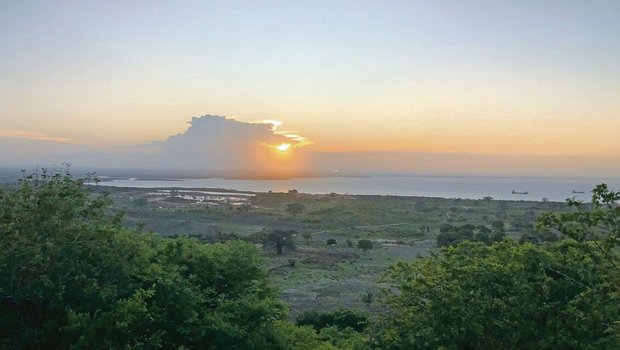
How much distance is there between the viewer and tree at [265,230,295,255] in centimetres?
6031

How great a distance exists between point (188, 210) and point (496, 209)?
79.5 metres

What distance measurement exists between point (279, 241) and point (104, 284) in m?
48.0

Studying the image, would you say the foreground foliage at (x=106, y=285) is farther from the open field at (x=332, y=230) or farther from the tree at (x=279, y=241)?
the tree at (x=279, y=241)

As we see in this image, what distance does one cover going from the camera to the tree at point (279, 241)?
6031 centimetres

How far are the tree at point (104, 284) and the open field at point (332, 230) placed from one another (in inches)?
88.6

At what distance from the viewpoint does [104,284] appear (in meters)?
12.6

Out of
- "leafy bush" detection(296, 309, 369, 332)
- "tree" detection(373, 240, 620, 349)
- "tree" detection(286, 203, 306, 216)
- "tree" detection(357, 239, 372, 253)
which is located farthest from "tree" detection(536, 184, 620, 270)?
"tree" detection(286, 203, 306, 216)

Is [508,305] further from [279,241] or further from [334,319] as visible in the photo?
[279,241]

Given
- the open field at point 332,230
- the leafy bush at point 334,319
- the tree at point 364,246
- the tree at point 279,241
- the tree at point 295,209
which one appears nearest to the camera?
the leafy bush at point 334,319

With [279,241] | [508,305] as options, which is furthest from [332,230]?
[508,305]

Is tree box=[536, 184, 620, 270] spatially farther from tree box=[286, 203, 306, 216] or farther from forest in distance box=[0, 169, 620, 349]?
tree box=[286, 203, 306, 216]

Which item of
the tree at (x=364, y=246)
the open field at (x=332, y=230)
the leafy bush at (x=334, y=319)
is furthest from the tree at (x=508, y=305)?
the tree at (x=364, y=246)

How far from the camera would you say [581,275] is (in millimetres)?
12578

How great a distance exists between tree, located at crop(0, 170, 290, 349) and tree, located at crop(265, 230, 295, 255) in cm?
4425
